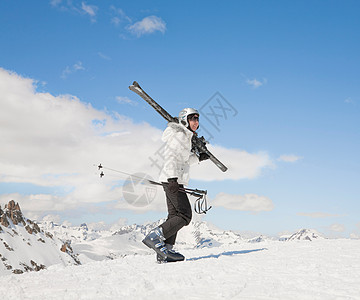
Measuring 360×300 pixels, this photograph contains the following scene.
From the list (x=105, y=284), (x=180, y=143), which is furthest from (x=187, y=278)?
(x=180, y=143)

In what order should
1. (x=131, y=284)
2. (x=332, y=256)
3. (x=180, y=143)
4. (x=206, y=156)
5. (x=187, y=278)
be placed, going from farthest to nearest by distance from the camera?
(x=206, y=156) → (x=180, y=143) → (x=332, y=256) → (x=187, y=278) → (x=131, y=284)

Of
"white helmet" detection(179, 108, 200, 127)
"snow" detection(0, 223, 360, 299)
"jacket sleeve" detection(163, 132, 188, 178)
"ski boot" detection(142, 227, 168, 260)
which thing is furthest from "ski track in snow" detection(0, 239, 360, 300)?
"white helmet" detection(179, 108, 200, 127)

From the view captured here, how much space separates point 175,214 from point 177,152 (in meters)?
1.38

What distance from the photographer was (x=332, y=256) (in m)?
7.09

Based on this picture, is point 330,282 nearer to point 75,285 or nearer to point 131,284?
point 131,284

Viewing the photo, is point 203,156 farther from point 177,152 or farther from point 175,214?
point 175,214

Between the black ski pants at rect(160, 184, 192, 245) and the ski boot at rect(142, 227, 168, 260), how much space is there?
12 centimetres

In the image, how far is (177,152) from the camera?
770cm

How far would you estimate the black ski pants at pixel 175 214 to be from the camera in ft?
24.5

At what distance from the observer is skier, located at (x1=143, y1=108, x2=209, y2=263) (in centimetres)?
738

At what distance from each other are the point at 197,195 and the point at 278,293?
Answer: 4.22m

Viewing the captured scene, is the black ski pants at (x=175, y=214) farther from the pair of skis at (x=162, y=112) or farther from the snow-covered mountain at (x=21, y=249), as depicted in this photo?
the snow-covered mountain at (x=21, y=249)

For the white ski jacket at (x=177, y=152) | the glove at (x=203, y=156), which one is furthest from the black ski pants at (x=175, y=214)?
the glove at (x=203, y=156)

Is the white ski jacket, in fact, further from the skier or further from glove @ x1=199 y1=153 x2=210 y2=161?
glove @ x1=199 y1=153 x2=210 y2=161
